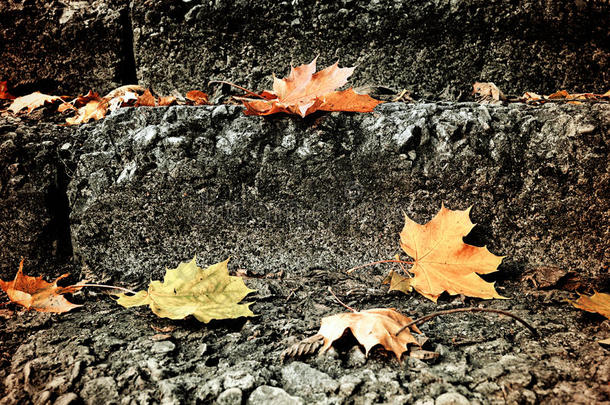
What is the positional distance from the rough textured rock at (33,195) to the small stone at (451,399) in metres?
1.21

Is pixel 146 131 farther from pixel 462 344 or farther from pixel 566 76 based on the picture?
pixel 566 76

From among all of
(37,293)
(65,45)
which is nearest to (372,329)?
(37,293)

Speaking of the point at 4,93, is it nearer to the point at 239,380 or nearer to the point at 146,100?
the point at 146,100

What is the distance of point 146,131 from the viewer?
45.7 inches

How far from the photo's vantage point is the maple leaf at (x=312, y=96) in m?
1.11

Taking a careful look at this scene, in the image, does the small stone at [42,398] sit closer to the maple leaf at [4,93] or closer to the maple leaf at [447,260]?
the maple leaf at [447,260]

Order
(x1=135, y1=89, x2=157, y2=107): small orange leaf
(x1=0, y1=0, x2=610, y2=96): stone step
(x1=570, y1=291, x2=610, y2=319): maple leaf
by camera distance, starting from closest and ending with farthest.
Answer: (x1=570, y1=291, x2=610, y2=319): maple leaf
(x1=135, y1=89, x2=157, y2=107): small orange leaf
(x1=0, y1=0, x2=610, y2=96): stone step

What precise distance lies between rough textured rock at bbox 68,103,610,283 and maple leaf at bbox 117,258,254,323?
163mm

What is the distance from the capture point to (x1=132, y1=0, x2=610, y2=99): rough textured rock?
1359 mm

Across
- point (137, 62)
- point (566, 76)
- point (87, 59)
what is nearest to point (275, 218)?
point (137, 62)

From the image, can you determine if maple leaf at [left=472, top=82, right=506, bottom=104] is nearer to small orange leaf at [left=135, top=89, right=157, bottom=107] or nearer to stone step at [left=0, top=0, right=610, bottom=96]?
stone step at [left=0, top=0, right=610, bottom=96]

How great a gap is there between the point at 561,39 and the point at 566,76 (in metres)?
0.14

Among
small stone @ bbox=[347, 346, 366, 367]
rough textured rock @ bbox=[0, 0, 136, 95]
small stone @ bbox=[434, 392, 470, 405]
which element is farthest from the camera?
Answer: rough textured rock @ bbox=[0, 0, 136, 95]

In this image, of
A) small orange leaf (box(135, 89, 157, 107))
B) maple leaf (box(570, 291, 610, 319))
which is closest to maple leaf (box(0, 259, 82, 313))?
small orange leaf (box(135, 89, 157, 107))
